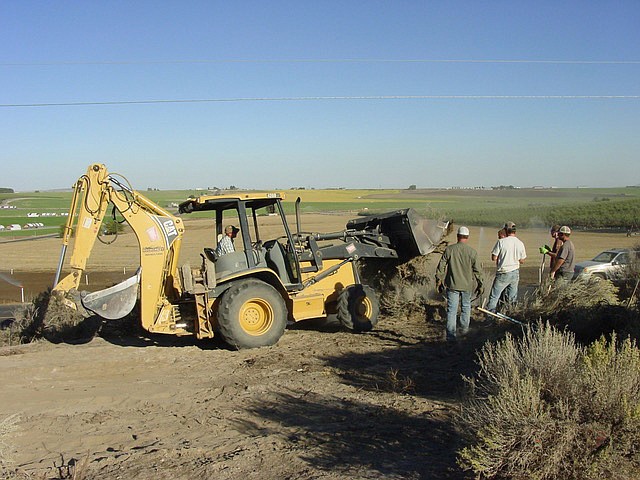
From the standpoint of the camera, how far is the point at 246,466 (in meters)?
5.16

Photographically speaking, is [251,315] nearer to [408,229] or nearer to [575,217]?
[408,229]

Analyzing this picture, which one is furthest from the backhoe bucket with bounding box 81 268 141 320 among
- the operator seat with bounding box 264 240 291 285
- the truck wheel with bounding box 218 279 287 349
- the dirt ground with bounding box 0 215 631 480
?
the operator seat with bounding box 264 240 291 285

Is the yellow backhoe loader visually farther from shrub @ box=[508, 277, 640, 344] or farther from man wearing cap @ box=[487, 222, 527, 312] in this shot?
shrub @ box=[508, 277, 640, 344]

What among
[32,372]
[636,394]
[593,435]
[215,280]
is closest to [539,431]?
[593,435]

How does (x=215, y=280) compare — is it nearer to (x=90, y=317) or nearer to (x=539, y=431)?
(x=90, y=317)

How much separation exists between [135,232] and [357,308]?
153 inches

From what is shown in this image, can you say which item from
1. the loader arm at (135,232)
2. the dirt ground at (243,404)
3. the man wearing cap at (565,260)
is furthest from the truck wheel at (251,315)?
the man wearing cap at (565,260)

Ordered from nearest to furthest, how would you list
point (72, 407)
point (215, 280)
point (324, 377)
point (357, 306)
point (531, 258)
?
1. point (72, 407)
2. point (324, 377)
3. point (215, 280)
4. point (357, 306)
5. point (531, 258)

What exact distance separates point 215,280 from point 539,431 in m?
6.35

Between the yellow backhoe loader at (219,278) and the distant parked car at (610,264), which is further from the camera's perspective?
the distant parked car at (610,264)

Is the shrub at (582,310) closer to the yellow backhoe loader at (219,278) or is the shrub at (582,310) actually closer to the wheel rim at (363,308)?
the wheel rim at (363,308)

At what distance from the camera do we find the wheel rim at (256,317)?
10.1 m

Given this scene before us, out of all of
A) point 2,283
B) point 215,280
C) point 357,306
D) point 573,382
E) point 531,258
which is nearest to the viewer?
point 573,382

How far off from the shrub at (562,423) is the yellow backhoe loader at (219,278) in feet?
17.8
